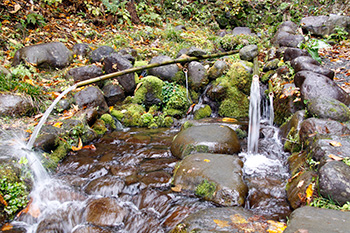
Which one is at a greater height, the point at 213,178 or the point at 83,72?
the point at 83,72

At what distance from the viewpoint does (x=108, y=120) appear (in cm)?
684

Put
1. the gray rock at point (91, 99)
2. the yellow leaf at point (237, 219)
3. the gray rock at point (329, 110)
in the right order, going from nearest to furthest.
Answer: the yellow leaf at point (237, 219) → the gray rock at point (329, 110) → the gray rock at point (91, 99)

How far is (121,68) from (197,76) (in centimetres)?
255

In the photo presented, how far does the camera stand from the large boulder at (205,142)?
5.05 meters

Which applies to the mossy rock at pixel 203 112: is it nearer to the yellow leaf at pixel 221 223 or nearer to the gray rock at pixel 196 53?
the gray rock at pixel 196 53

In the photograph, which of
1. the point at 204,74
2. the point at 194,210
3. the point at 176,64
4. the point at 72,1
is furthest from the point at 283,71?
the point at 72,1

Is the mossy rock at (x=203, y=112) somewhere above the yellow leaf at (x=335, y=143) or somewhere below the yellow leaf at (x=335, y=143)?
below

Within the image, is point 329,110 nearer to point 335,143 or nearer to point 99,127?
point 335,143

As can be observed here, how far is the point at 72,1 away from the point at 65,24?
1565 mm

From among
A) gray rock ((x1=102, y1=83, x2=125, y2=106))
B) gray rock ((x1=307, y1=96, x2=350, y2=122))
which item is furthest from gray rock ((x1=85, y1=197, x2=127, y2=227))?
gray rock ((x1=102, y1=83, x2=125, y2=106))

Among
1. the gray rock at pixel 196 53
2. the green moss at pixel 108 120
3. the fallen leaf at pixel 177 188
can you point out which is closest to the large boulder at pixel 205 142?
the fallen leaf at pixel 177 188

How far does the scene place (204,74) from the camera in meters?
8.20

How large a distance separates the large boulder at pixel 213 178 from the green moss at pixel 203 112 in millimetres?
3080

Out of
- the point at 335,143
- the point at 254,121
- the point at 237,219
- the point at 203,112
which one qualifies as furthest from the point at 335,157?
the point at 203,112
